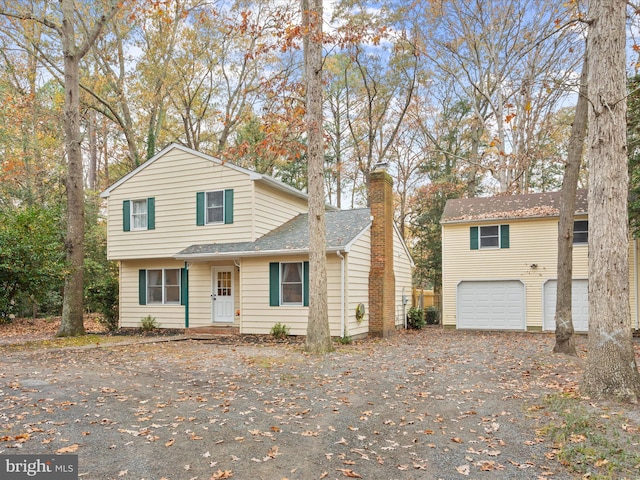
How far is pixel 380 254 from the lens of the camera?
15.2m

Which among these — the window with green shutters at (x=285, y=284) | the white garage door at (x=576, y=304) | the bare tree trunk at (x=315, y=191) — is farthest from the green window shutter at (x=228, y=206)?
the white garage door at (x=576, y=304)

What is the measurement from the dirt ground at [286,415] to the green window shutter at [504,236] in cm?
923

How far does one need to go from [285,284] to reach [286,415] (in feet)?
28.1

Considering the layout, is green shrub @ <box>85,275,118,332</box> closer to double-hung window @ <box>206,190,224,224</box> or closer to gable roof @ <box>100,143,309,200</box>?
gable roof @ <box>100,143,309,200</box>

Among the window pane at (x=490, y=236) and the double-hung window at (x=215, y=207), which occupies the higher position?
the double-hung window at (x=215, y=207)

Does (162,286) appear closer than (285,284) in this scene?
No

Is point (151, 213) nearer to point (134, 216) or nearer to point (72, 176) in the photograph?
point (134, 216)

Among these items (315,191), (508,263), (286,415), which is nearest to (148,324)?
(315,191)

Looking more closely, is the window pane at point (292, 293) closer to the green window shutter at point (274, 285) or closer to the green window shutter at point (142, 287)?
the green window shutter at point (274, 285)

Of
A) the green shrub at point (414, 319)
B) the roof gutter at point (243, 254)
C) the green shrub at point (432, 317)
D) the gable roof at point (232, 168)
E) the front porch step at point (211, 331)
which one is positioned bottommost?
the green shrub at point (432, 317)

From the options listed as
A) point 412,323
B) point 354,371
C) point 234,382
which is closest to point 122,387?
point 234,382

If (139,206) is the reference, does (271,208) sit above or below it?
below

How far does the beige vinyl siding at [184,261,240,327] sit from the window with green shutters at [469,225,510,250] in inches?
419

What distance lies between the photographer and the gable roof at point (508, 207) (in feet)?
60.0
